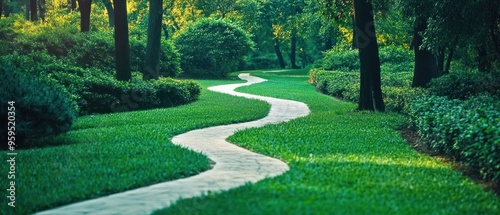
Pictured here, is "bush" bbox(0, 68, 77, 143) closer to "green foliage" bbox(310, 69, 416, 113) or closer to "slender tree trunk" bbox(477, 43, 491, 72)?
"green foliage" bbox(310, 69, 416, 113)

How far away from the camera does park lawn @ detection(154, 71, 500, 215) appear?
6730mm

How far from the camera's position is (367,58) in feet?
60.7

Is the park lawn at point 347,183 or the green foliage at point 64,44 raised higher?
the green foliage at point 64,44

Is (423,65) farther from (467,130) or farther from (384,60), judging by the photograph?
(384,60)

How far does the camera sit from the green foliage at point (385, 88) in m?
19.2

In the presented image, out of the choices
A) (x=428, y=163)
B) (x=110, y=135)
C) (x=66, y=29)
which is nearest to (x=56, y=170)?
(x=110, y=135)

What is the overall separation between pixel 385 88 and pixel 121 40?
8.84 metres

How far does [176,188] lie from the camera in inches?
316

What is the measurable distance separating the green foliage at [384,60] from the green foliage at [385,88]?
4076 millimetres

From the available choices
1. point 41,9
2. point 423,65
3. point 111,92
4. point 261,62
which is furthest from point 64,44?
point 261,62

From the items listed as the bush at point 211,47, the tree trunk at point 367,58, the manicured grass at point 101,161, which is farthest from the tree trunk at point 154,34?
the bush at point 211,47

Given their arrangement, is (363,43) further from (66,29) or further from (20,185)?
(66,29)

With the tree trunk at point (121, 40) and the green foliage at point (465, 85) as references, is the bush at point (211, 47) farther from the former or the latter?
the green foliage at point (465, 85)

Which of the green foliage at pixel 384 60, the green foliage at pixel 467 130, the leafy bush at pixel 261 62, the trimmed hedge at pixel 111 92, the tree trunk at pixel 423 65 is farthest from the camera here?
the leafy bush at pixel 261 62
